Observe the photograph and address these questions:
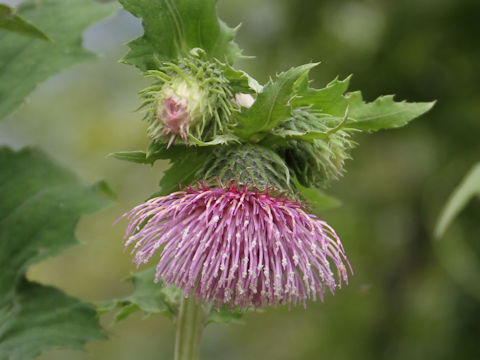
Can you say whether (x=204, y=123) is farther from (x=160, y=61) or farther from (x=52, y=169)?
(x=52, y=169)

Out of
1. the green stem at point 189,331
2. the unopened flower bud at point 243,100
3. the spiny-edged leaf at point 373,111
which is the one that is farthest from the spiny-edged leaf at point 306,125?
the green stem at point 189,331

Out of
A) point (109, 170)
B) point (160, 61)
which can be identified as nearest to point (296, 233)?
point (160, 61)

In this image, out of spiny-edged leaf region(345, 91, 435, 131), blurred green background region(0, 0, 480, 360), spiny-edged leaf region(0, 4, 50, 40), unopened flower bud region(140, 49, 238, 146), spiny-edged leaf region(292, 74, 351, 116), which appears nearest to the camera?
spiny-edged leaf region(0, 4, 50, 40)

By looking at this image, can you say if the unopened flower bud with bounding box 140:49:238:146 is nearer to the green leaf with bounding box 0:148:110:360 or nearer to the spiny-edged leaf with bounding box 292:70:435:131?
the spiny-edged leaf with bounding box 292:70:435:131

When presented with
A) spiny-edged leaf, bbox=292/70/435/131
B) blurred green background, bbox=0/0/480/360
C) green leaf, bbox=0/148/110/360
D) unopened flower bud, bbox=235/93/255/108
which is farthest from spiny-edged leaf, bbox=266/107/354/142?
blurred green background, bbox=0/0/480/360

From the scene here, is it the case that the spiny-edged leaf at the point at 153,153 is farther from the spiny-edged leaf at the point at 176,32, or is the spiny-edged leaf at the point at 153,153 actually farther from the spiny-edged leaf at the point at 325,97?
the spiny-edged leaf at the point at 325,97

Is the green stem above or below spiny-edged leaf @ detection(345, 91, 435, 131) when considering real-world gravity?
below

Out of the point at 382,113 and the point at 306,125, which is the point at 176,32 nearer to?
the point at 306,125
